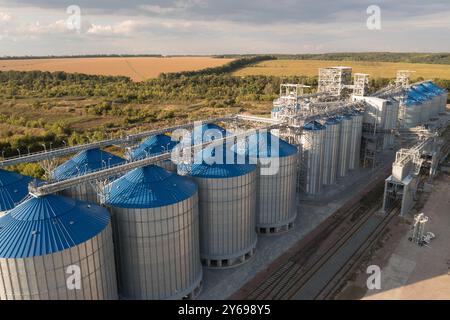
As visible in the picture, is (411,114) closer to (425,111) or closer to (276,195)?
(425,111)

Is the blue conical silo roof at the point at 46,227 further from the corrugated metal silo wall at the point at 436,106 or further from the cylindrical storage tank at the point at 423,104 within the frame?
the corrugated metal silo wall at the point at 436,106

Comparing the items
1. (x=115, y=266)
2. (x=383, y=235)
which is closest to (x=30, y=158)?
(x=115, y=266)

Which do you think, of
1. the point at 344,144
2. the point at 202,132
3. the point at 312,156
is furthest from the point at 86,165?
the point at 344,144

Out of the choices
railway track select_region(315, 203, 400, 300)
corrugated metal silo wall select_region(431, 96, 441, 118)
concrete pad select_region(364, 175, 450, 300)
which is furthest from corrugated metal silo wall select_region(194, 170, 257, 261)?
corrugated metal silo wall select_region(431, 96, 441, 118)

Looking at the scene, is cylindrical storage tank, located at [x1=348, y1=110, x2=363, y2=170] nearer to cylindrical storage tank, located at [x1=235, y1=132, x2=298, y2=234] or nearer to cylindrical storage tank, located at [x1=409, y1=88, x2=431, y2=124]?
cylindrical storage tank, located at [x1=235, y1=132, x2=298, y2=234]

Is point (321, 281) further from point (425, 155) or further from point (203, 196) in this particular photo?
point (425, 155)

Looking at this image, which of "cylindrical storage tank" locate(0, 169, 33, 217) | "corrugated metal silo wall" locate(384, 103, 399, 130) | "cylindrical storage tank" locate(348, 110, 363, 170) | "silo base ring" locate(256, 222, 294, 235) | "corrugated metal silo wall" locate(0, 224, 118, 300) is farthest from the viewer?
"corrugated metal silo wall" locate(384, 103, 399, 130)

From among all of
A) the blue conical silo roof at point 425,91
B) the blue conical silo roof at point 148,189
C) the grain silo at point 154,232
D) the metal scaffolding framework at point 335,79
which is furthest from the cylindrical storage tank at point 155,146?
the blue conical silo roof at point 425,91
